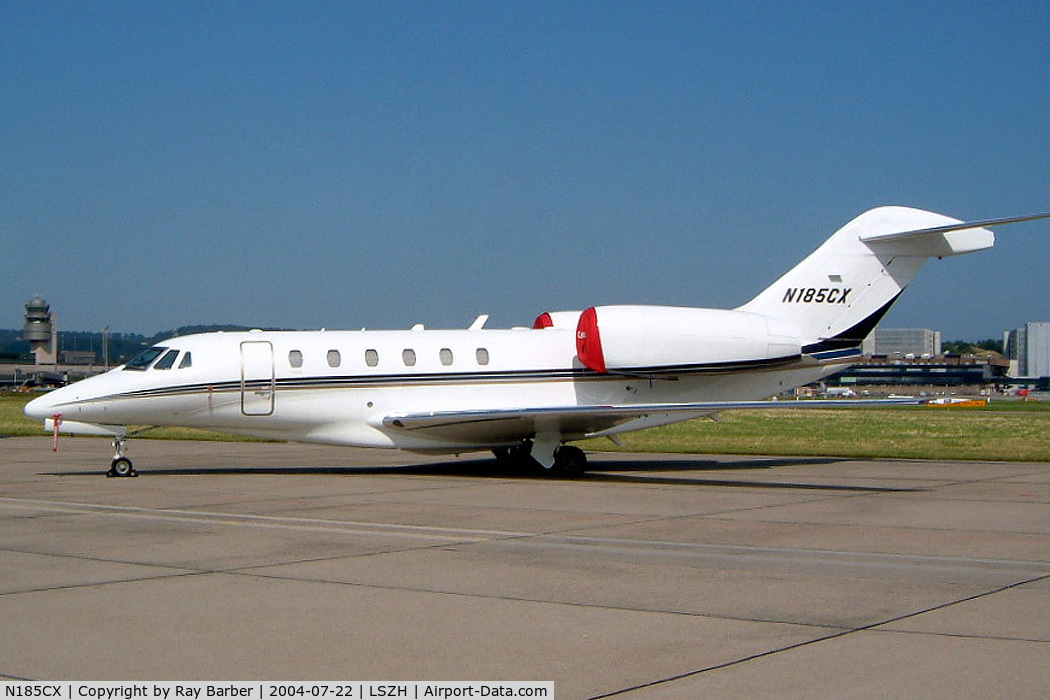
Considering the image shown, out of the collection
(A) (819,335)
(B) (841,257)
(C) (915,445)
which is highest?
(B) (841,257)

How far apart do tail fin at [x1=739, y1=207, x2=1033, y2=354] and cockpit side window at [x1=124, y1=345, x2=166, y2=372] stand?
449 inches

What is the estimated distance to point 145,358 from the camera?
20125mm

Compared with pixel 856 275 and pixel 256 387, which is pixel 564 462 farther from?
pixel 856 275

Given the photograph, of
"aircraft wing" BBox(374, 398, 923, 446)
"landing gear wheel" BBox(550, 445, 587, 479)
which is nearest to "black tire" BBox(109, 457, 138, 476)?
"aircraft wing" BBox(374, 398, 923, 446)

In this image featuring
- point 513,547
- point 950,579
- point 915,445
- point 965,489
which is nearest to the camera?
point 950,579

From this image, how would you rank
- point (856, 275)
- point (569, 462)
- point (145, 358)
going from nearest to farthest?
point (145, 358), point (569, 462), point (856, 275)

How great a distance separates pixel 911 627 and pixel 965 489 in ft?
36.6

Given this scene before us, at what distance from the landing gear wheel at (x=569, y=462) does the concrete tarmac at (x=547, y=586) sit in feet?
6.86

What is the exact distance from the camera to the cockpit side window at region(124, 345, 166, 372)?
20000mm

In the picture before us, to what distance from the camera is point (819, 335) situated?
21922 mm

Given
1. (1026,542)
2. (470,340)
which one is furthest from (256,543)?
(470,340)

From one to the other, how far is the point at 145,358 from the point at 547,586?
13.0 metres

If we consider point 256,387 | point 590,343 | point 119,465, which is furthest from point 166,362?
point 590,343

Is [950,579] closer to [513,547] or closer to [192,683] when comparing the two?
[513,547]
